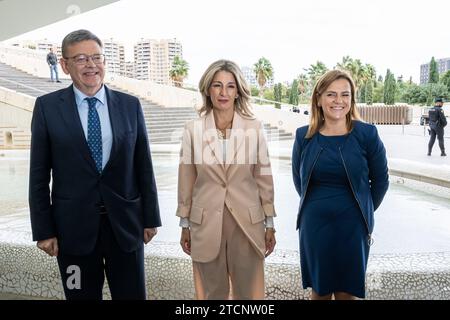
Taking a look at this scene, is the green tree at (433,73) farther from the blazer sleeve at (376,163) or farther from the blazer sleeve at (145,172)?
the blazer sleeve at (145,172)

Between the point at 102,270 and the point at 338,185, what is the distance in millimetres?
1071

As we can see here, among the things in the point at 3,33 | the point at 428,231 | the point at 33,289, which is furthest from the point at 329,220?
the point at 3,33

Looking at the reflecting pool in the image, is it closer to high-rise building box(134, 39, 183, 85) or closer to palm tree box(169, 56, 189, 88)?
high-rise building box(134, 39, 183, 85)

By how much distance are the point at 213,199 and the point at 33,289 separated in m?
1.60

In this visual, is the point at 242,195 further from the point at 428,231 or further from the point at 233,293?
the point at 428,231

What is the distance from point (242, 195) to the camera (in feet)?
5.52

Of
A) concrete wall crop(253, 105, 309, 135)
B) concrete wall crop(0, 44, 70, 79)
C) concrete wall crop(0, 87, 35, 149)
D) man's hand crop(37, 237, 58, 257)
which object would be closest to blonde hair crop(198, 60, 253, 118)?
man's hand crop(37, 237, 58, 257)

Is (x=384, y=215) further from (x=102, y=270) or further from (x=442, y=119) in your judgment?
(x=442, y=119)

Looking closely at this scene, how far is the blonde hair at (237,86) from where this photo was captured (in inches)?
64.0

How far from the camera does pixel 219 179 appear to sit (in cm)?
166

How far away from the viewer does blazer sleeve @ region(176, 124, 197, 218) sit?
1.69m

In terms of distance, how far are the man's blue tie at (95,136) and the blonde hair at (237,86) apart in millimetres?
425

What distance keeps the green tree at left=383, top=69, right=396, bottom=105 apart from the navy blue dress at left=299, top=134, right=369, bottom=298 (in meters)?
9.51

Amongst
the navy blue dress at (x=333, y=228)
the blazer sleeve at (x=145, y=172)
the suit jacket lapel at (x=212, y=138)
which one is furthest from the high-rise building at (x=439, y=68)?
the blazer sleeve at (x=145, y=172)
